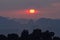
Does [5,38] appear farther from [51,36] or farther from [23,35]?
[51,36]

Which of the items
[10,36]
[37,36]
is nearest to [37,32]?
[37,36]

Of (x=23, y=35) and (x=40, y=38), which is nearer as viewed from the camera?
(x=40, y=38)

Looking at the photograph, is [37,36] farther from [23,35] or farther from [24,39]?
[23,35]

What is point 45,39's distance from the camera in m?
127

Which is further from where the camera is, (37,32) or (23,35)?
(23,35)

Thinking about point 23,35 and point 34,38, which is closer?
point 34,38

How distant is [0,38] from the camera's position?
138m

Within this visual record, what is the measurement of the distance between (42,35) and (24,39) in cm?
669

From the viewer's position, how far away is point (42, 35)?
5069 inches

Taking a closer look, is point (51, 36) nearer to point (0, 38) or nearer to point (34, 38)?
point (34, 38)

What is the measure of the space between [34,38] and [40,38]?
2.11 metres

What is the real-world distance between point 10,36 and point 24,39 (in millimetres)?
7900

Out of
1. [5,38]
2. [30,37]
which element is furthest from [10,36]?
[30,37]

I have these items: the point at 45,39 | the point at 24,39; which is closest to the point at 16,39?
the point at 24,39
